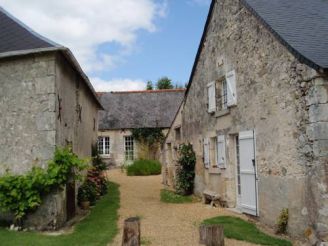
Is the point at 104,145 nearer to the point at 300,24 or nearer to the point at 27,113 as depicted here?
the point at 27,113

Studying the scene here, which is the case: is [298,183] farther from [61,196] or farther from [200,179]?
[200,179]

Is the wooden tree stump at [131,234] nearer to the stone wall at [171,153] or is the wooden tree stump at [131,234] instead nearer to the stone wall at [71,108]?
the stone wall at [71,108]

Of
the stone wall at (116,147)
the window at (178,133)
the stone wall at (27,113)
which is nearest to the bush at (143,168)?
the stone wall at (116,147)

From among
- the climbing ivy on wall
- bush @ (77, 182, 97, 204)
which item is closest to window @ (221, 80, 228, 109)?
the climbing ivy on wall

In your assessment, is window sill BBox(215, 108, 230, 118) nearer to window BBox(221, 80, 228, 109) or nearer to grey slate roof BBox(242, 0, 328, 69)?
window BBox(221, 80, 228, 109)

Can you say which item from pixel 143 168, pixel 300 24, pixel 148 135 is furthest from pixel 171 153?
pixel 300 24

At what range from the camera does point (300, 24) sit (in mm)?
7918

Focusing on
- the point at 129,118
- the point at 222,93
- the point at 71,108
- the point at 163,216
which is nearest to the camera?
the point at 163,216

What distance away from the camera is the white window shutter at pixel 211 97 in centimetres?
1103

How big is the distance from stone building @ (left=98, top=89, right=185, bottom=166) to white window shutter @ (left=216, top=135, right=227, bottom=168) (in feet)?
46.7

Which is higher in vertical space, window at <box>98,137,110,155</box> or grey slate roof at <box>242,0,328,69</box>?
grey slate roof at <box>242,0,328,69</box>

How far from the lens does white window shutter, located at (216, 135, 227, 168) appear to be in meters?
10.3

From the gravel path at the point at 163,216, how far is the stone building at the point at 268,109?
3.31ft

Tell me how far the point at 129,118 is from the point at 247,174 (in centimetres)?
1747
